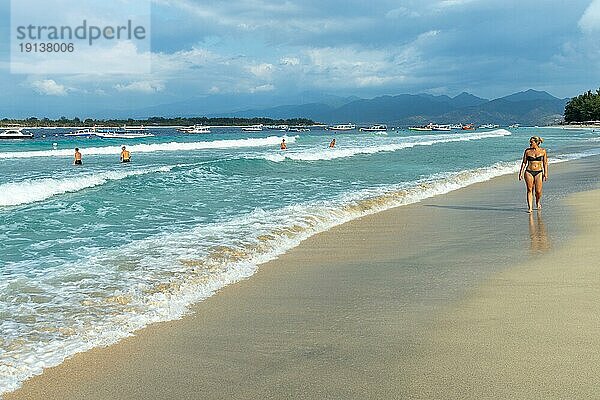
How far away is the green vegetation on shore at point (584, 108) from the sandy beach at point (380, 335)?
15327cm

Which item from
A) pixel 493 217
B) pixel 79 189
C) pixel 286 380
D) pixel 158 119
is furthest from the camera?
pixel 158 119

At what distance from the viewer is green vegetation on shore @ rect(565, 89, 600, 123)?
145962mm

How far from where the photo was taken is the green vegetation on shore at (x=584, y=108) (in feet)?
479

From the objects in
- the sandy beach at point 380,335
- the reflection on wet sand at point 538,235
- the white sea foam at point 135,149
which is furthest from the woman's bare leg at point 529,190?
Answer: the white sea foam at point 135,149

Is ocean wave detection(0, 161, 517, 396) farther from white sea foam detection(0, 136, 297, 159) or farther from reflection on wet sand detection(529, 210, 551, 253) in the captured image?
white sea foam detection(0, 136, 297, 159)

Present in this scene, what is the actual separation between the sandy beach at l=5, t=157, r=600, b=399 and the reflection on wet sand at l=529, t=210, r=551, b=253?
0.11 metres

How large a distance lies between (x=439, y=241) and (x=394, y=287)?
3012 millimetres

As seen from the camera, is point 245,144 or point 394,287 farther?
point 245,144

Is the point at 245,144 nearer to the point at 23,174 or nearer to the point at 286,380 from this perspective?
the point at 23,174

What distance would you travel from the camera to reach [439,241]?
9.42m

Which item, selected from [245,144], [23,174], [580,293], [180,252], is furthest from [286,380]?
[245,144]

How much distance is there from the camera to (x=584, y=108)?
492 ft

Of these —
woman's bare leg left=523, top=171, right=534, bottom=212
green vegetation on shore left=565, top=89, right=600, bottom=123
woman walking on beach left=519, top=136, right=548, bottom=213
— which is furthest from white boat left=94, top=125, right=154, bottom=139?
green vegetation on shore left=565, top=89, right=600, bottom=123

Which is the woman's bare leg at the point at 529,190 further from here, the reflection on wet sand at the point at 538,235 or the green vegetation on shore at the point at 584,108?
the green vegetation on shore at the point at 584,108
